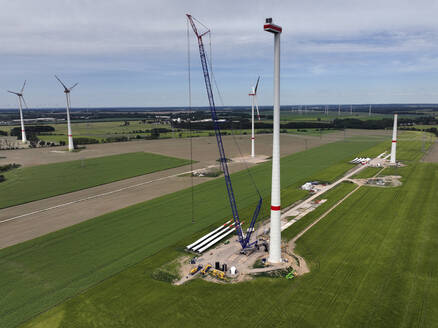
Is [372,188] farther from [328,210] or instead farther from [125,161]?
[125,161]

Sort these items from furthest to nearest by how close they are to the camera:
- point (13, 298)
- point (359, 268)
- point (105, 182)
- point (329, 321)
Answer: point (105, 182) → point (359, 268) → point (13, 298) → point (329, 321)

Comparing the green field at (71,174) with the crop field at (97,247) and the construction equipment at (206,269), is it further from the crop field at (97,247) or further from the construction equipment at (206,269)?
the construction equipment at (206,269)

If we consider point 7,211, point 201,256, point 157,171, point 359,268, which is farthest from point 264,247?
point 157,171

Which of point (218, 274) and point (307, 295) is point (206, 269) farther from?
point (307, 295)

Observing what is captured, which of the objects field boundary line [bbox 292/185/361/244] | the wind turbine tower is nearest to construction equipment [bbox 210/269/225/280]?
the wind turbine tower

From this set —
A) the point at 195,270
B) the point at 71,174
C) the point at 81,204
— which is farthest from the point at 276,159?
the point at 71,174
